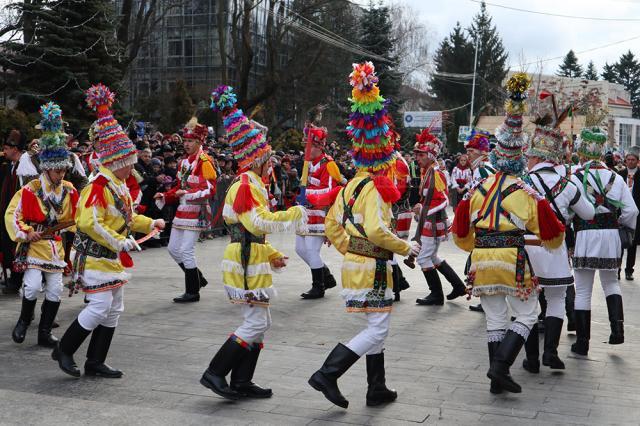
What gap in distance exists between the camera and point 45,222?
798 centimetres

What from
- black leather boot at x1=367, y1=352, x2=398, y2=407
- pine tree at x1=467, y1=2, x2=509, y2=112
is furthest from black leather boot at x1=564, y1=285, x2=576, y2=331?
pine tree at x1=467, y1=2, x2=509, y2=112

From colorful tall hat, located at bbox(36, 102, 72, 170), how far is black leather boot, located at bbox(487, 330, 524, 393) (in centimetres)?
450

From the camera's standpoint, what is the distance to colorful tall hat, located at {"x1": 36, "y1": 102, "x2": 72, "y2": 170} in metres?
7.68

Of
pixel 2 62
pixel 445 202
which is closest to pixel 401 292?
pixel 445 202

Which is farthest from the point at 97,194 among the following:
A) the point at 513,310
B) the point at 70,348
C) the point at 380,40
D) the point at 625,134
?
the point at 625,134

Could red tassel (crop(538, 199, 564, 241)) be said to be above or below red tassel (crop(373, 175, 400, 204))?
below

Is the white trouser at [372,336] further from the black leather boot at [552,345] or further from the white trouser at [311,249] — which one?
the white trouser at [311,249]

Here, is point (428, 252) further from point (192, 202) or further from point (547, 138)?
→ point (547, 138)

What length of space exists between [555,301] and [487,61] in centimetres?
6127

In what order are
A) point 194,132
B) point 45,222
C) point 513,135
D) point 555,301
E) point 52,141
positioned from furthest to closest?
point 194,132
point 45,222
point 52,141
point 555,301
point 513,135

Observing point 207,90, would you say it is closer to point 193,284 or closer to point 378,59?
point 378,59

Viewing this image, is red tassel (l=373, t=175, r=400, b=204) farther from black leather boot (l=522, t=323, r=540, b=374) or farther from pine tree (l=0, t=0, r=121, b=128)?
pine tree (l=0, t=0, r=121, b=128)

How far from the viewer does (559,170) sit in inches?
302

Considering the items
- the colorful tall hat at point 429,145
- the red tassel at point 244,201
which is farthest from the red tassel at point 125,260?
the colorful tall hat at point 429,145
